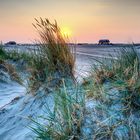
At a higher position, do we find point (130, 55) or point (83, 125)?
point (130, 55)

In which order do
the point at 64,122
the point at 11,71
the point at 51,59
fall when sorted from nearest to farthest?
the point at 64,122
the point at 51,59
the point at 11,71

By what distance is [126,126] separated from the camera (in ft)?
11.9

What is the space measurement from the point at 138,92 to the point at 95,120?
1.66 feet

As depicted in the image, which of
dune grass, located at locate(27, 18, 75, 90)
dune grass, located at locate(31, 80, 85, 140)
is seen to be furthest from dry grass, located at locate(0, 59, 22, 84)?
dune grass, located at locate(31, 80, 85, 140)

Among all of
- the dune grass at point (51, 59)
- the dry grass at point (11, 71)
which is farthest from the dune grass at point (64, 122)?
the dry grass at point (11, 71)

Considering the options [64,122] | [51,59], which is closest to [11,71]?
[51,59]

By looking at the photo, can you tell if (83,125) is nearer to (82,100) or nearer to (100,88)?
(82,100)

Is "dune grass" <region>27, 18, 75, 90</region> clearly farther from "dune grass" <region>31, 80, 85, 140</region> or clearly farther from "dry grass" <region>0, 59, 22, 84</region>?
"dry grass" <region>0, 59, 22, 84</region>

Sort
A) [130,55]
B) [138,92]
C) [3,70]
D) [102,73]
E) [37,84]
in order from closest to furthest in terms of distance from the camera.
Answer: [138,92] < [102,73] < [130,55] < [37,84] < [3,70]

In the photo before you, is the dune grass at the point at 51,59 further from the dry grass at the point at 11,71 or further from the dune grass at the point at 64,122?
the dry grass at the point at 11,71

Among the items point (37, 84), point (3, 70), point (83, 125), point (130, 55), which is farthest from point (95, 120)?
point (3, 70)

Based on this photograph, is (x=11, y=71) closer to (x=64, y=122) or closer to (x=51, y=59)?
(x=51, y=59)

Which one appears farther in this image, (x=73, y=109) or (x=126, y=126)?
(x=73, y=109)

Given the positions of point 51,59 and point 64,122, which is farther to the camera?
point 51,59
